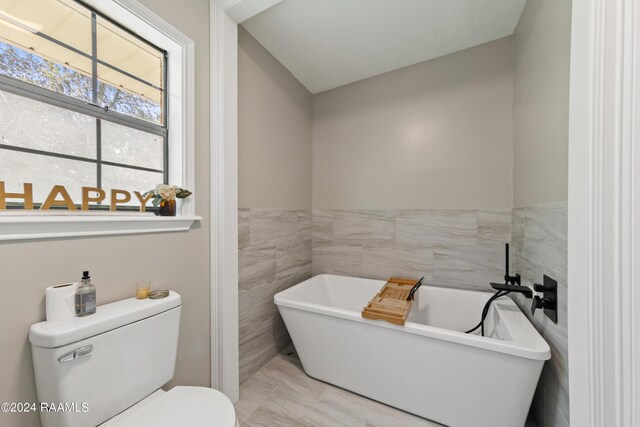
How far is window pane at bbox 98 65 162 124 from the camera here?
1.16 metres

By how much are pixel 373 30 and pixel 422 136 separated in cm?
93

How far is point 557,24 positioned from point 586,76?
0.79m

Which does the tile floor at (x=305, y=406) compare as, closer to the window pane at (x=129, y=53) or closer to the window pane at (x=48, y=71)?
the window pane at (x=48, y=71)

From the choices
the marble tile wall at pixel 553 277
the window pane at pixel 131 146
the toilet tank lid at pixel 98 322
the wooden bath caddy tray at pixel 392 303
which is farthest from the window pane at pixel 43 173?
the marble tile wall at pixel 553 277

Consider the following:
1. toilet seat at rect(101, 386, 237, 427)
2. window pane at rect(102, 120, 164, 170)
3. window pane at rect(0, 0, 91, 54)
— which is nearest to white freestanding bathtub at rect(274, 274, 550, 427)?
toilet seat at rect(101, 386, 237, 427)

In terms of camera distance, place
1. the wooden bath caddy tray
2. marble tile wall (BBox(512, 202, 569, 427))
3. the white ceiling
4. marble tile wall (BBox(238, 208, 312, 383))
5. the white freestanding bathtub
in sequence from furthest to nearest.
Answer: marble tile wall (BBox(238, 208, 312, 383)) < the white ceiling < the wooden bath caddy tray < the white freestanding bathtub < marble tile wall (BBox(512, 202, 569, 427))

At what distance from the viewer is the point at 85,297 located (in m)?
0.90

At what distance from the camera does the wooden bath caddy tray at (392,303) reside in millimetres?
1367

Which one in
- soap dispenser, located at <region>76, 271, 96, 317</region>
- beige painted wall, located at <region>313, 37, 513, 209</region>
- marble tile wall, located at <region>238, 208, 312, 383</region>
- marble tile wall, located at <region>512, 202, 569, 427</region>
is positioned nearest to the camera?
soap dispenser, located at <region>76, 271, 96, 317</region>

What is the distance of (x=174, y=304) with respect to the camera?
1.12 meters

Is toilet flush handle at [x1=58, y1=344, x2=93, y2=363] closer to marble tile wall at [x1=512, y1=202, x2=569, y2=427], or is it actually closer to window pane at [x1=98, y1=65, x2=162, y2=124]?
window pane at [x1=98, y1=65, x2=162, y2=124]

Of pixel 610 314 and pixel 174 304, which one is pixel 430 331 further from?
pixel 174 304

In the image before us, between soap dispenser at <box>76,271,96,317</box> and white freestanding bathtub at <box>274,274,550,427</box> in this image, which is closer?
soap dispenser at <box>76,271,96,317</box>

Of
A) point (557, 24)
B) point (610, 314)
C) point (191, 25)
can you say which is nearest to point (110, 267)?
point (191, 25)
